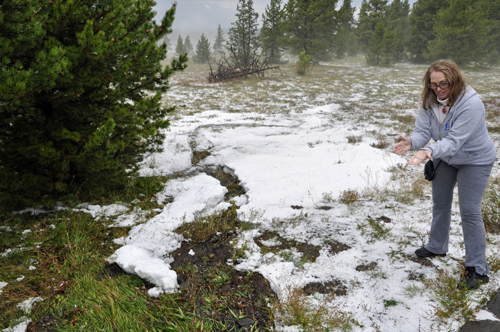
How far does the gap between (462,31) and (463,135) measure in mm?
34995

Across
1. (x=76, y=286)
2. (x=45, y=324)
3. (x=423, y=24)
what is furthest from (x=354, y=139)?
(x=423, y=24)

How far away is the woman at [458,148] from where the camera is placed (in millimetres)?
2316

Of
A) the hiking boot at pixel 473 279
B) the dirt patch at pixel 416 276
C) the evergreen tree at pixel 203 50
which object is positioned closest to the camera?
the hiking boot at pixel 473 279

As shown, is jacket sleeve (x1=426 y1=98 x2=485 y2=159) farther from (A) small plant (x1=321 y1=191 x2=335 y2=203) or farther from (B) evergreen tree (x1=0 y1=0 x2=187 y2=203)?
(B) evergreen tree (x1=0 y1=0 x2=187 y2=203)

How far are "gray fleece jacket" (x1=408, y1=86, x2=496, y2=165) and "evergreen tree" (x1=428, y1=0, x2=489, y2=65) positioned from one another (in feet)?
112

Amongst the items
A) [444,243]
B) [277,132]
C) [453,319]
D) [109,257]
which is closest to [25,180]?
[109,257]

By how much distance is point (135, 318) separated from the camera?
2.32 m

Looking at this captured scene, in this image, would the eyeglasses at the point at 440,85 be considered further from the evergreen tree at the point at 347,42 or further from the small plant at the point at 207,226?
the evergreen tree at the point at 347,42

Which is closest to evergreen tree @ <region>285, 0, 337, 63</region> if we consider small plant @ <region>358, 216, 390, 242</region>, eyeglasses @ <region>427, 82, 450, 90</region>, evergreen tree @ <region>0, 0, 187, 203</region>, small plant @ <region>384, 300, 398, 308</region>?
evergreen tree @ <region>0, 0, 187, 203</region>

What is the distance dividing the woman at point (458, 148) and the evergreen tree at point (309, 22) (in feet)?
111

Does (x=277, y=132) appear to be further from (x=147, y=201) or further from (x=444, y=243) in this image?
(x=444, y=243)

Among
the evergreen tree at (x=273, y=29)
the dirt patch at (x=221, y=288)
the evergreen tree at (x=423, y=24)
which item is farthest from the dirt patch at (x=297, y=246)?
the evergreen tree at (x=423, y=24)

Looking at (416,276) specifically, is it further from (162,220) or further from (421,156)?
(162,220)

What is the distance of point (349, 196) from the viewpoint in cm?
493
